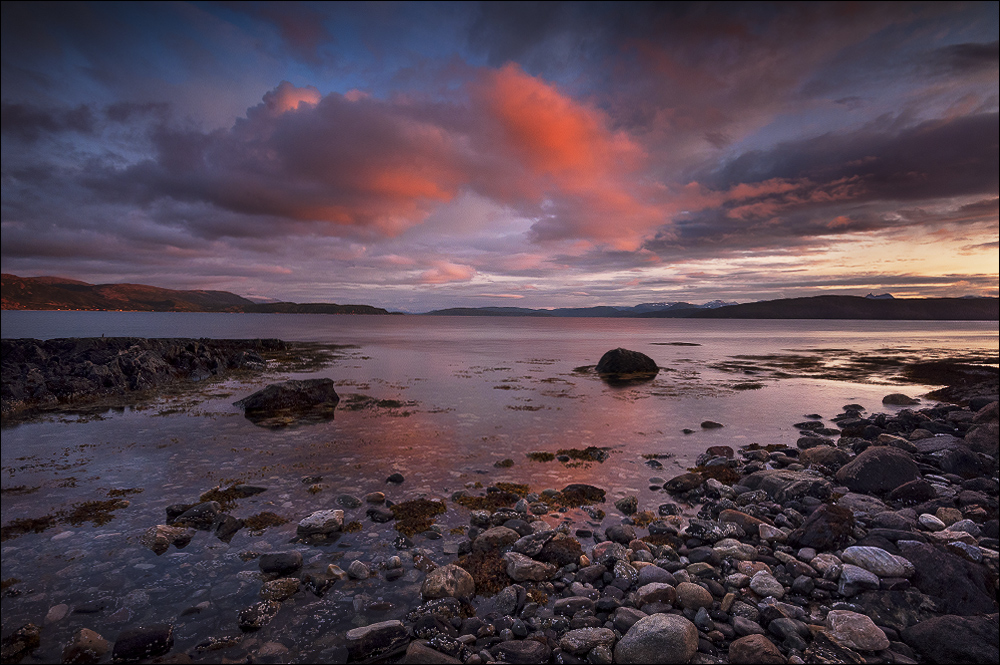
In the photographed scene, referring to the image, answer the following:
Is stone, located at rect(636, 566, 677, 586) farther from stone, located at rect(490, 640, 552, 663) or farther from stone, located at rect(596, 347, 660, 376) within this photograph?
stone, located at rect(596, 347, 660, 376)

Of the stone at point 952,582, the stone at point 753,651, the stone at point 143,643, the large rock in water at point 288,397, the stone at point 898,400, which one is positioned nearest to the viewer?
the stone at point 753,651

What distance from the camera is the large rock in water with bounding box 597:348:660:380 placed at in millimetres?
43312

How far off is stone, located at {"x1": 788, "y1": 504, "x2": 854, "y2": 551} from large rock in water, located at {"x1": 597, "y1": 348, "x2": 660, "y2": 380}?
33.0m

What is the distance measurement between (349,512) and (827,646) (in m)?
10.1

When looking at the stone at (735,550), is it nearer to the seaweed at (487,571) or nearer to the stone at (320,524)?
the seaweed at (487,571)

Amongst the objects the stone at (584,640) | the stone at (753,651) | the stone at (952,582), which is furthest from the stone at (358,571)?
the stone at (952,582)

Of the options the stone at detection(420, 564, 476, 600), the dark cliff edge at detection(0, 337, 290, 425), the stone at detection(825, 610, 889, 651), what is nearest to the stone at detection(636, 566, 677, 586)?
the stone at detection(825, 610, 889, 651)

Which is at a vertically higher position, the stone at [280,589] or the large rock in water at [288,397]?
the large rock in water at [288,397]

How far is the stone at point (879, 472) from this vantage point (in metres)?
12.0

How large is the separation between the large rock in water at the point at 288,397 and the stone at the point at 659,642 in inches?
869

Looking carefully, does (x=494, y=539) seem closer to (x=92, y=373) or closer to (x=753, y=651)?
(x=753, y=651)

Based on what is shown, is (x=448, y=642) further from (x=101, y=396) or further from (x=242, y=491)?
(x=101, y=396)

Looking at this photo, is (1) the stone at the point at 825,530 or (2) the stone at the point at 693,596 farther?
(1) the stone at the point at 825,530

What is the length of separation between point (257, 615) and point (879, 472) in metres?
16.3
